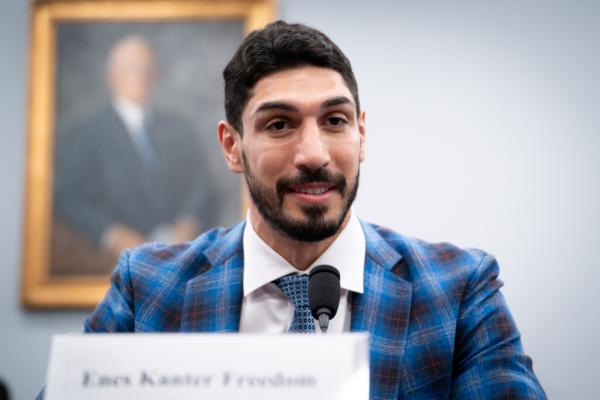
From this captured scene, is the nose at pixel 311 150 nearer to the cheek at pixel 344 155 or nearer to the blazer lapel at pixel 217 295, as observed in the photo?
the cheek at pixel 344 155

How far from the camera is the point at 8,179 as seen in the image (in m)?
2.47

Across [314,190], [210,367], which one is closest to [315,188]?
[314,190]

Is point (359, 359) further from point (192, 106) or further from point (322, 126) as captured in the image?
point (192, 106)

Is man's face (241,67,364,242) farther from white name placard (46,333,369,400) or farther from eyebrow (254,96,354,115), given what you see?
white name placard (46,333,369,400)

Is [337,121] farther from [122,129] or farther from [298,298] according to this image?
[122,129]

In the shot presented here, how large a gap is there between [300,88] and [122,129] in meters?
1.31

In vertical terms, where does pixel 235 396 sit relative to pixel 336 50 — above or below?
below

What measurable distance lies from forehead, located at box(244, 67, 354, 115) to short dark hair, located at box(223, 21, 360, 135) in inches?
0.6

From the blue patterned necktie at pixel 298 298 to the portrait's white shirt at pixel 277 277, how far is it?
15 mm

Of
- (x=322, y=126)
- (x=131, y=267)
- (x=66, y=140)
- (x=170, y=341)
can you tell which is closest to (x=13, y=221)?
(x=66, y=140)

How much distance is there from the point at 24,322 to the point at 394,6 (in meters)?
1.81

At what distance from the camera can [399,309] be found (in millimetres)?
1341

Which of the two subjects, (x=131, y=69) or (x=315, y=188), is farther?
(x=131, y=69)

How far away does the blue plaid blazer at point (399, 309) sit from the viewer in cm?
127
